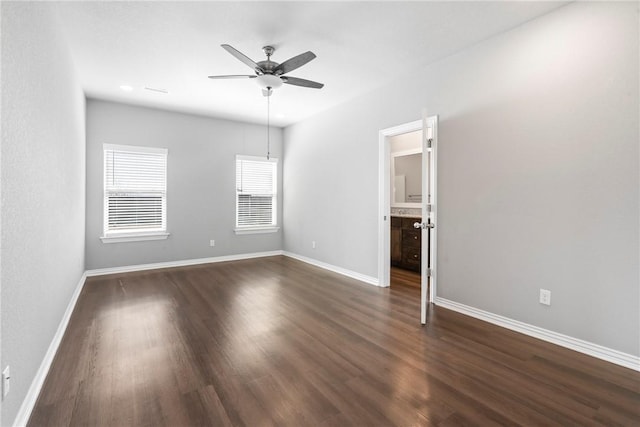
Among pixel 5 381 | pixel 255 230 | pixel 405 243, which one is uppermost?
pixel 255 230

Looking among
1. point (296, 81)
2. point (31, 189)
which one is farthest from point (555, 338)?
point (31, 189)

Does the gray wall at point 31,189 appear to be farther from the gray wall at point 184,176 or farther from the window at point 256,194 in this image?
the window at point 256,194

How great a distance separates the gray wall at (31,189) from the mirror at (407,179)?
5004mm

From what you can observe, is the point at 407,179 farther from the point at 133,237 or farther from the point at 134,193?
the point at 133,237

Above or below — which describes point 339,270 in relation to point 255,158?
below

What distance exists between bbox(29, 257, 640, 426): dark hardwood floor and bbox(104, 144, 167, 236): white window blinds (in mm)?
1973

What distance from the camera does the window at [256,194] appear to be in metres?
6.20

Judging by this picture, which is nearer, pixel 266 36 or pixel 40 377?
pixel 40 377

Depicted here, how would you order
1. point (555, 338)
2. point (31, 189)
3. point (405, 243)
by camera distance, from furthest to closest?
1. point (405, 243)
2. point (555, 338)
3. point (31, 189)

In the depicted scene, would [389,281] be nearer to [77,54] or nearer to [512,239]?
[512,239]

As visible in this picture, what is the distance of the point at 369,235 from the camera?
4.43m

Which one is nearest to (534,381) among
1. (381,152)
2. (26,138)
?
(381,152)

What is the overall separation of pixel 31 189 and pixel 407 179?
534cm

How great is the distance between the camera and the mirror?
5.62 m
